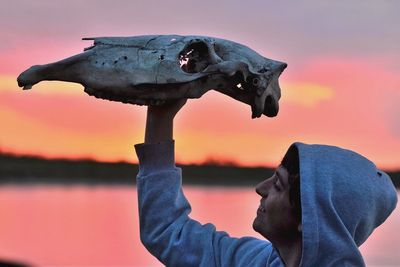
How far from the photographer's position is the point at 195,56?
2.61 metres

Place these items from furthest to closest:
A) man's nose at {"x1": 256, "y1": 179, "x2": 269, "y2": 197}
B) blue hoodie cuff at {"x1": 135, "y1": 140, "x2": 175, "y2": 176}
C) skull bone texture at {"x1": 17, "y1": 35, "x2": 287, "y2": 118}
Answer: blue hoodie cuff at {"x1": 135, "y1": 140, "x2": 175, "y2": 176}
man's nose at {"x1": 256, "y1": 179, "x2": 269, "y2": 197}
skull bone texture at {"x1": 17, "y1": 35, "x2": 287, "y2": 118}

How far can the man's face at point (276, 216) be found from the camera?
2.58 m

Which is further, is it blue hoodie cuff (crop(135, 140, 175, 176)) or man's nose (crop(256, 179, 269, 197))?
blue hoodie cuff (crop(135, 140, 175, 176))

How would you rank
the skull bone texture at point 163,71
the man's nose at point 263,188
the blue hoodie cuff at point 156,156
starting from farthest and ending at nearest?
the blue hoodie cuff at point 156,156 < the man's nose at point 263,188 < the skull bone texture at point 163,71

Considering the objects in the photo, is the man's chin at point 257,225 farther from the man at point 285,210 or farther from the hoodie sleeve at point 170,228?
the hoodie sleeve at point 170,228

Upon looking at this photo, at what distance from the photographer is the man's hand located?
2.72 m

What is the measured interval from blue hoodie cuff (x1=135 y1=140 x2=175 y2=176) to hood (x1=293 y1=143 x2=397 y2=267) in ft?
1.38

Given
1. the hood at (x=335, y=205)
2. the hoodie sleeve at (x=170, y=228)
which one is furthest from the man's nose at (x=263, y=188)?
the hoodie sleeve at (x=170, y=228)

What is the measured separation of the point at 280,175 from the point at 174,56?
0.44 m

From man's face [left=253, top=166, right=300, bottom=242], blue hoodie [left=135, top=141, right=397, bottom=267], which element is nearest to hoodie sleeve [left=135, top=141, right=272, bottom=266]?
blue hoodie [left=135, top=141, right=397, bottom=267]

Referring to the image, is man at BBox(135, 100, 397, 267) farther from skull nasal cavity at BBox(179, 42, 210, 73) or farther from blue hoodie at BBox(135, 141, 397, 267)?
skull nasal cavity at BBox(179, 42, 210, 73)

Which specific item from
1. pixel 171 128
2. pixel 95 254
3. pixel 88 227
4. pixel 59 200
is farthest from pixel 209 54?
pixel 59 200

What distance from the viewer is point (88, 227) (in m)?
30.8

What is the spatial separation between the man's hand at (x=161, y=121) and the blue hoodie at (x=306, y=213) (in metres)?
0.02
